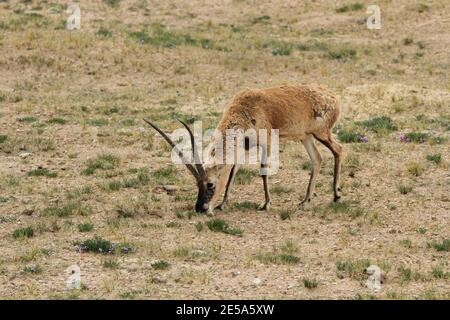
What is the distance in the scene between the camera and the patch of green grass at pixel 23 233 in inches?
501

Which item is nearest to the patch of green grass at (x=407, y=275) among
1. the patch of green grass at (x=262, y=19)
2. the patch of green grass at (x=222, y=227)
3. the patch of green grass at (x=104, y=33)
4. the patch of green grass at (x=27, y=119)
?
the patch of green grass at (x=222, y=227)

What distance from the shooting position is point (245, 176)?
1619 centimetres

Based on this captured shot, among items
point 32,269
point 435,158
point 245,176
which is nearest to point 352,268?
point 32,269

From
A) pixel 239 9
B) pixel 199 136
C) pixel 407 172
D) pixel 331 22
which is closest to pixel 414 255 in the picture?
pixel 407 172

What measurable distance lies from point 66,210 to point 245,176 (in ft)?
12.1

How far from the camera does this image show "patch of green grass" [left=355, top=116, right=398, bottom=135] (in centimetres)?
1917

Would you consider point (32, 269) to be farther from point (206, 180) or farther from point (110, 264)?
point (206, 180)

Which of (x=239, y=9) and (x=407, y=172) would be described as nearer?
(x=407, y=172)

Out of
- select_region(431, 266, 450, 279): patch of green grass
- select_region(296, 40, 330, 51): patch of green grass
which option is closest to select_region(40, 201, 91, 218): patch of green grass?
select_region(431, 266, 450, 279): patch of green grass

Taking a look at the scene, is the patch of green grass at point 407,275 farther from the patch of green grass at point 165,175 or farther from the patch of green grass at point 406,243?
the patch of green grass at point 165,175

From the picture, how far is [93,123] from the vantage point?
65.8 feet

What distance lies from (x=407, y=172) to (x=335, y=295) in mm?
6193
